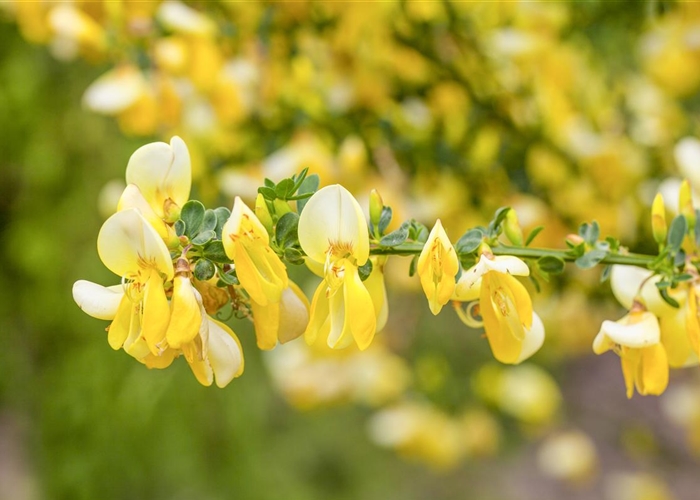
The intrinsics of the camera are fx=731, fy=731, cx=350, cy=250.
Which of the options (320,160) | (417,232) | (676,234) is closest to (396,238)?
(417,232)

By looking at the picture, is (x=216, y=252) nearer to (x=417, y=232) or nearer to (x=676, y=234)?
(x=417, y=232)

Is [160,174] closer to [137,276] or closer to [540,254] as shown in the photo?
[137,276]

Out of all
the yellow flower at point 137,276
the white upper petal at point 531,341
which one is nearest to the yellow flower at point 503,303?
the white upper petal at point 531,341

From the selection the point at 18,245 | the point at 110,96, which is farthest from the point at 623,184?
the point at 18,245

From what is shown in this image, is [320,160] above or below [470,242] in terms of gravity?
above

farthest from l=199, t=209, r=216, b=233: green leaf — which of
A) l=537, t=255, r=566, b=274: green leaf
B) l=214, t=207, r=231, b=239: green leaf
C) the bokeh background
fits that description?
the bokeh background

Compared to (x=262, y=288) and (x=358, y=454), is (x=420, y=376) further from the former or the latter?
(x=358, y=454)

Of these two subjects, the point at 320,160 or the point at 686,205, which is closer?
the point at 686,205
